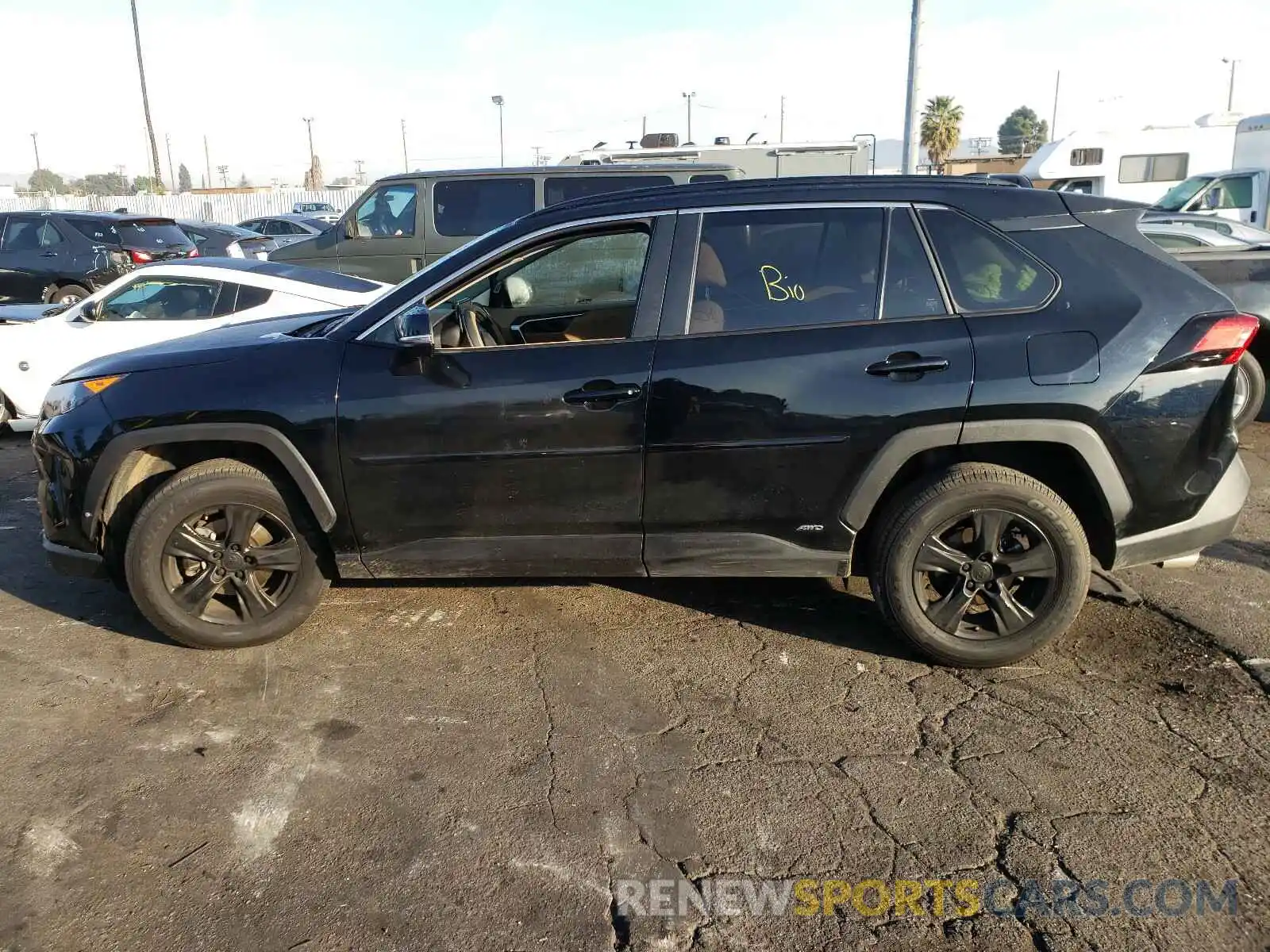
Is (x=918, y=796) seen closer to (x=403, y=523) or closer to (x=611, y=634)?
(x=611, y=634)

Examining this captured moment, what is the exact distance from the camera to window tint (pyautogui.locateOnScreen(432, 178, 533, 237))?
1066cm

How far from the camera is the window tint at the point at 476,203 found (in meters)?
10.7

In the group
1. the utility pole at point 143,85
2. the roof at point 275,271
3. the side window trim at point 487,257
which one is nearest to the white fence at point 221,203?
the utility pole at point 143,85

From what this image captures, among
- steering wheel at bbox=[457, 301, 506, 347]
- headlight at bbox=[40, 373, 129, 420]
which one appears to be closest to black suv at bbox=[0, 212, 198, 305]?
headlight at bbox=[40, 373, 129, 420]

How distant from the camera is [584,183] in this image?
34.9 ft

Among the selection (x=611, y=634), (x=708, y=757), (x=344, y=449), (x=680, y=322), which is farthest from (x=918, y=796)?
(x=344, y=449)

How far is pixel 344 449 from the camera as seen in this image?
12.1ft

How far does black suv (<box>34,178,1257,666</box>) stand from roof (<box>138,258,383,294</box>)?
144 inches

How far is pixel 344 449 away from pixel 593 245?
4.70 ft

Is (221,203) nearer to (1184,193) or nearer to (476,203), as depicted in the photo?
(476,203)

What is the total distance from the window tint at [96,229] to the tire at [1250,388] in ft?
44.2

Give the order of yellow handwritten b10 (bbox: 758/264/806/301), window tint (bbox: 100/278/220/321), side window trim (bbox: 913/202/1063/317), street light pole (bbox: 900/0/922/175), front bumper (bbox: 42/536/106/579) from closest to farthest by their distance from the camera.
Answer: side window trim (bbox: 913/202/1063/317), yellow handwritten b10 (bbox: 758/264/806/301), front bumper (bbox: 42/536/106/579), window tint (bbox: 100/278/220/321), street light pole (bbox: 900/0/922/175)

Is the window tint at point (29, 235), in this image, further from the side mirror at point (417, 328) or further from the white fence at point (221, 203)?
the white fence at point (221, 203)

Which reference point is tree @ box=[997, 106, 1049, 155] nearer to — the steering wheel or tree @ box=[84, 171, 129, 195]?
tree @ box=[84, 171, 129, 195]
